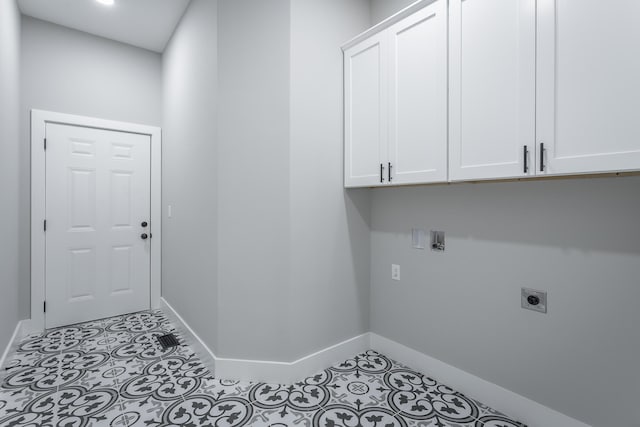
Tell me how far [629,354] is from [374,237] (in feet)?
5.08

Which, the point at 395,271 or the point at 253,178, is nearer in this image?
the point at 253,178

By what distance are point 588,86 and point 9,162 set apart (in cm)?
371

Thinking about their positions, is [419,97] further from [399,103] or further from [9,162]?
[9,162]

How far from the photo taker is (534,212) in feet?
5.52

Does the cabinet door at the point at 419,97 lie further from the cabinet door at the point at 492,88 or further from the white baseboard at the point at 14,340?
the white baseboard at the point at 14,340

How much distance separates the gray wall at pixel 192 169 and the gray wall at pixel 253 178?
98 millimetres

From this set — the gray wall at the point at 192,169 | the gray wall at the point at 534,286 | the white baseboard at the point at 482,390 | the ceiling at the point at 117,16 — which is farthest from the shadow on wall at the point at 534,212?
the ceiling at the point at 117,16

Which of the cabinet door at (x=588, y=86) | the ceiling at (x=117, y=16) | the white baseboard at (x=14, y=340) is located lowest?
the white baseboard at (x=14, y=340)

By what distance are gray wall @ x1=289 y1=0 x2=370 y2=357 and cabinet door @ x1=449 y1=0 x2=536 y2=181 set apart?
844mm

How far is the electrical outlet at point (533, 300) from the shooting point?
5.42 ft

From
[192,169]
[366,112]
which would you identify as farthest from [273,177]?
[192,169]

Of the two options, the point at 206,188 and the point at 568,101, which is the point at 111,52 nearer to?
the point at 206,188

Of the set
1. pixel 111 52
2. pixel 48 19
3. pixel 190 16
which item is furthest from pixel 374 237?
pixel 48 19

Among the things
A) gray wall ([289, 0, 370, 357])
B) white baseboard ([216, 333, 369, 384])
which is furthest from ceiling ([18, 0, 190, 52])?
white baseboard ([216, 333, 369, 384])
